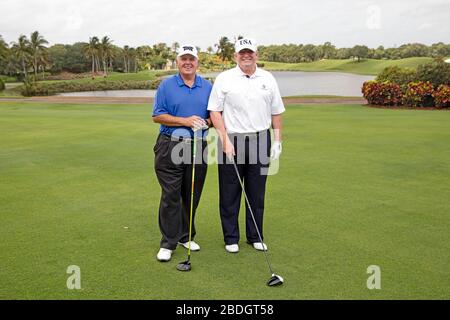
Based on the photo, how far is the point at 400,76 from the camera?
24375mm

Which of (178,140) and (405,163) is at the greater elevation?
(178,140)

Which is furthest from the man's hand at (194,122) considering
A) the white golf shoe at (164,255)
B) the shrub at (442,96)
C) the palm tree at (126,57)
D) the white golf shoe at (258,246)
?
the palm tree at (126,57)

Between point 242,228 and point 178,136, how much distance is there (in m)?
1.62

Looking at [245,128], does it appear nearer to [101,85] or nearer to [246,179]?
[246,179]

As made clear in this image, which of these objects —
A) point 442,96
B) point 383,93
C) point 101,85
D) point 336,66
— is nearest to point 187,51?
point 442,96

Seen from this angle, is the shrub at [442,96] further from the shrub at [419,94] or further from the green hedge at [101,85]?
the green hedge at [101,85]

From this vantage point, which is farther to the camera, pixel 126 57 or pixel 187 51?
pixel 126 57

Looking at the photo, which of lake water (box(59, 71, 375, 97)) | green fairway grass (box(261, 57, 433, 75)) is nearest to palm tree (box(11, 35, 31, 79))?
lake water (box(59, 71, 375, 97))

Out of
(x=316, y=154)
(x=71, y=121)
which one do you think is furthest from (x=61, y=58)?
(x=316, y=154)

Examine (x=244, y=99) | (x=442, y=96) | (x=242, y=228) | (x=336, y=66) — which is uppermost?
(x=336, y=66)

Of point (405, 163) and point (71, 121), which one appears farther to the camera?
point (71, 121)

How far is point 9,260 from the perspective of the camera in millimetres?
4633

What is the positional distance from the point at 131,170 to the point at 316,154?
158 inches
